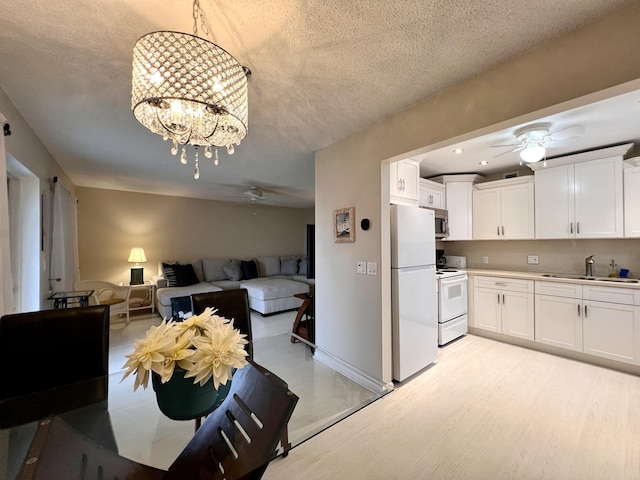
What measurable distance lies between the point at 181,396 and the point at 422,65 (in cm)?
195

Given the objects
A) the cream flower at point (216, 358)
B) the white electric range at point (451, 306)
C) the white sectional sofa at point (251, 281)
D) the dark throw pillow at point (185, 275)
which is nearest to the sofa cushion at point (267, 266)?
the white sectional sofa at point (251, 281)

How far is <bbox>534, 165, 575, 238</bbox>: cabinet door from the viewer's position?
120 inches

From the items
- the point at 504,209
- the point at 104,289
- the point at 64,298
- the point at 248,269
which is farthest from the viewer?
the point at 248,269

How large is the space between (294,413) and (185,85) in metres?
2.21

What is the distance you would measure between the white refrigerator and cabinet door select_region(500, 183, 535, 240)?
5.31ft

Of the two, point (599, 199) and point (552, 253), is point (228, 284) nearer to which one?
point (552, 253)

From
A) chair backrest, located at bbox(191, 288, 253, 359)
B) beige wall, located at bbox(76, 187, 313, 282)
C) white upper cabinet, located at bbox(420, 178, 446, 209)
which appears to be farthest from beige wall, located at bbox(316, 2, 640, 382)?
beige wall, located at bbox(76, 187, 313, 282)

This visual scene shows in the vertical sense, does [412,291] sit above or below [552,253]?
below

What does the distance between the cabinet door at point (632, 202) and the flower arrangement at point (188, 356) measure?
394cm

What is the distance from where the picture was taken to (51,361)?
142 centimetres

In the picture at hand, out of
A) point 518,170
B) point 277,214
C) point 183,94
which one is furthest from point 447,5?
point 277,214

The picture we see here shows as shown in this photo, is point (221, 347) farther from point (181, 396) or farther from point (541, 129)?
point (541, 129)

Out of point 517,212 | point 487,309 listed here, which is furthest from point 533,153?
point 487,309

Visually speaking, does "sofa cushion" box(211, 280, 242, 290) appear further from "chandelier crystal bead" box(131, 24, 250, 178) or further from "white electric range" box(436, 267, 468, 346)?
"chandelier crystal bead" box(131, 24, 250, 178)
